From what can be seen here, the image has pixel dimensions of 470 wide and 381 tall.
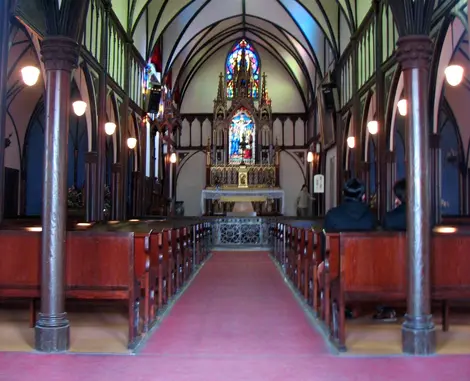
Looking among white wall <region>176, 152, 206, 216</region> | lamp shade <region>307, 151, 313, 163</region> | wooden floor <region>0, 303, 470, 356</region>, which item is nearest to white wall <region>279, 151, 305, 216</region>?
lamp shade <region>307, 151, 313, 163</region>

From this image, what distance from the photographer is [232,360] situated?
4.81 meters

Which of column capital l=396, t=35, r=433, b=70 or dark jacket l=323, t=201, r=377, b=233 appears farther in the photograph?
dark jacket l=323, t=201, r=377, b=233

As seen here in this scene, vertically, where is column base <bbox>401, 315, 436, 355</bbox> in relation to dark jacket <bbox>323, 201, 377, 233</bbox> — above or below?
below

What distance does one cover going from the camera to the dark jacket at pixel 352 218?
6.20 meters

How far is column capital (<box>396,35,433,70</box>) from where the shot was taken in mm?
5492

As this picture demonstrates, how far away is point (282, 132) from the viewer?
2859cm

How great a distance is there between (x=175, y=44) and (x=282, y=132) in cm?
810

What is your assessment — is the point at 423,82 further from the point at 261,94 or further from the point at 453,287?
the point at 261,94

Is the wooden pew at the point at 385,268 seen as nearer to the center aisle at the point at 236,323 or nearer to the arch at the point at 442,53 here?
the center aisle at the point at 236,323

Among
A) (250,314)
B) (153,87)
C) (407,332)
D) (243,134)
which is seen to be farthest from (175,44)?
(407,332)

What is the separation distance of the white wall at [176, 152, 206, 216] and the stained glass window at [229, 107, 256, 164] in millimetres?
2043

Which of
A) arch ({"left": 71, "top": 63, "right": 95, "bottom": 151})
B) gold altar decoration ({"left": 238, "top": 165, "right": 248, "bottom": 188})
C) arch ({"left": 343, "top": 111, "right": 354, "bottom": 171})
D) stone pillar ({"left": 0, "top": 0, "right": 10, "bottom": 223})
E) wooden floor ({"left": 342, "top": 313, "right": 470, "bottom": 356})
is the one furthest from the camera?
gold altar decoration ({"left": 238, "top": 165, "right": 248, "bottom": 188})

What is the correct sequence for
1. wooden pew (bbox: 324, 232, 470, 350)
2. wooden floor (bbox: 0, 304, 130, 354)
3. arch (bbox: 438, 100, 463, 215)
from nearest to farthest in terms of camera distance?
wooden floor (bbox: 0, 304, 130, 354), wooden pew (bbox: 324, 232, 470, 350), arch (bbox: 438, 100, 463, 215)

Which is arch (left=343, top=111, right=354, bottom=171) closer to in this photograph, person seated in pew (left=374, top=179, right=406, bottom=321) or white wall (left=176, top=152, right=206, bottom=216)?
white wall (left=176, top=152, right=206, bottom=216)
